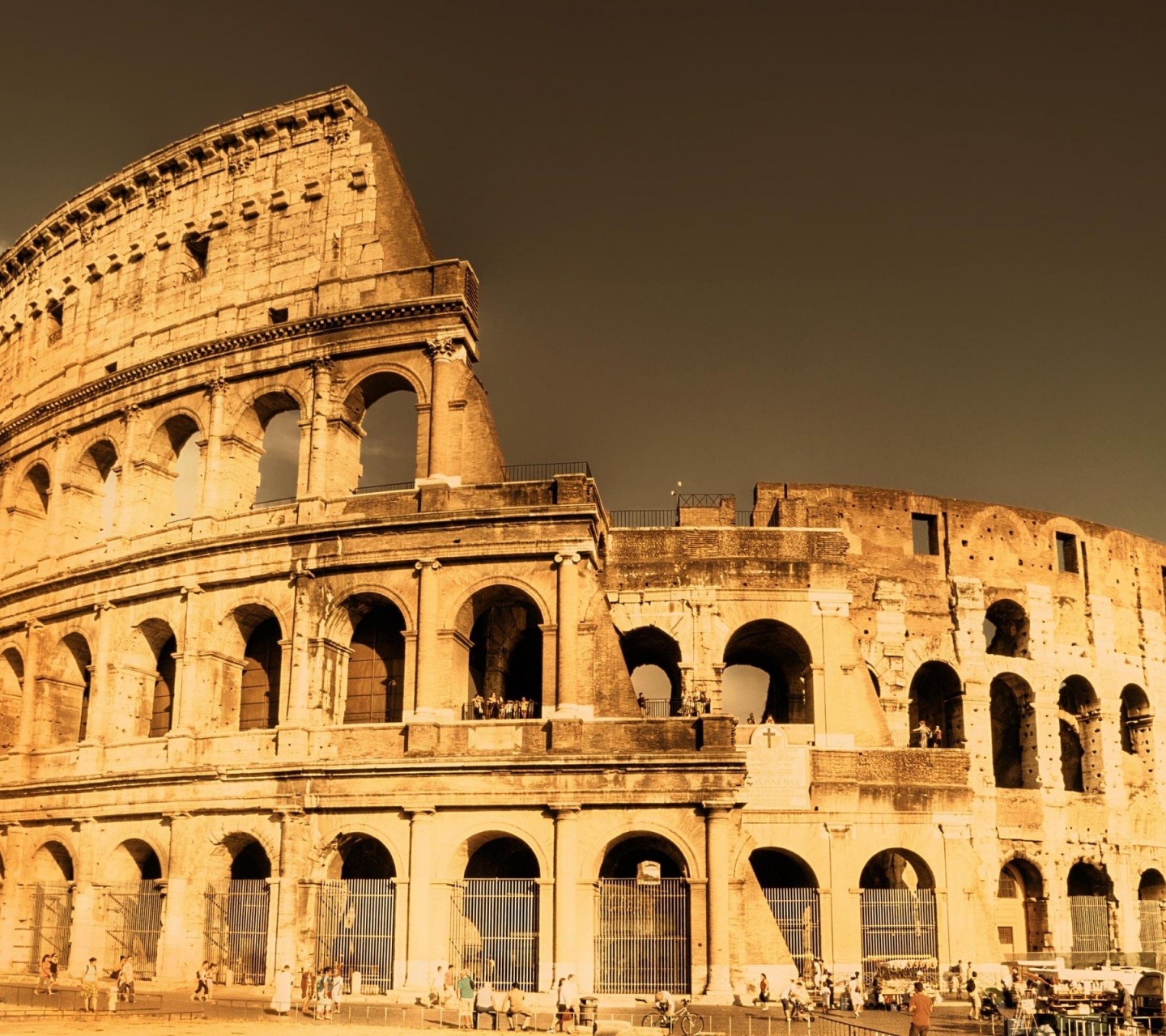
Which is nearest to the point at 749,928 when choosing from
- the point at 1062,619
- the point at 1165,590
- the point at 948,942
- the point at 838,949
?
the point at 838,949

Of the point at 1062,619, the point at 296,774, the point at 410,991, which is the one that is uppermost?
the point at 1062,619

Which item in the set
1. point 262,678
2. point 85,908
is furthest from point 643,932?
point 85,908

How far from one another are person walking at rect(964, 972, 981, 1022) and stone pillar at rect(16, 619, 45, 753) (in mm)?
18568

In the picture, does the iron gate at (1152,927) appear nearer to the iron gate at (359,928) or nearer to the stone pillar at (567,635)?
the stone pillar at (567,635)

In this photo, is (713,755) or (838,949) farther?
(838,949)

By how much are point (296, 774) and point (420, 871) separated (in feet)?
9.12

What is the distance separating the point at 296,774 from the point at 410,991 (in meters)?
4.10

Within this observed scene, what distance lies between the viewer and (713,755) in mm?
20562

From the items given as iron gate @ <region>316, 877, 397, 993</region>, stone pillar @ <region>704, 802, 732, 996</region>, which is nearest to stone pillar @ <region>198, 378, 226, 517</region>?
iron gate @ <region>316, 877, 397, 993</region>

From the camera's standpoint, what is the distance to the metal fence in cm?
2802

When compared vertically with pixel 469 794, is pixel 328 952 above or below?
below

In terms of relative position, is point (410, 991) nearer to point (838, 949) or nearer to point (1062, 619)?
point (838, 949)

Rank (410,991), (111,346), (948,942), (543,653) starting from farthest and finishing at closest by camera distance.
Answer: (111,346), (948,942), (543,653), (410,991)

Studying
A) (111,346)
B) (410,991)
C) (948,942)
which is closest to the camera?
(410,991)
